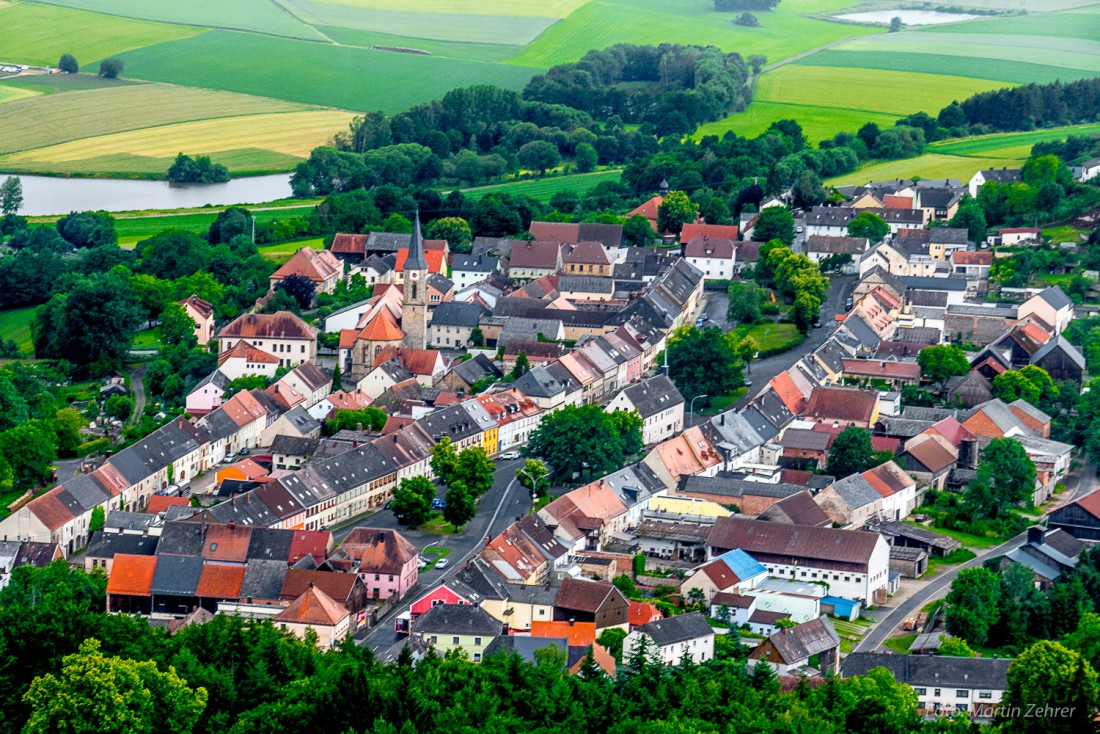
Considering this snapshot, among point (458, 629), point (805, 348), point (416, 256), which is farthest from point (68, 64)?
point (458, 629)

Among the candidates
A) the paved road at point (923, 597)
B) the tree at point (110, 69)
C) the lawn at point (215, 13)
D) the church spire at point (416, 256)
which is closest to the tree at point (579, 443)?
the paved road at point (923, 597)

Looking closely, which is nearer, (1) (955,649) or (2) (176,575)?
(1) (955,649)

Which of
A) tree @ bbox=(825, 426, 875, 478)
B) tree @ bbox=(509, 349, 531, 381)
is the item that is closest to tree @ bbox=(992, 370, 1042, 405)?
tree @ bbox=(825, 426, 875, 478)

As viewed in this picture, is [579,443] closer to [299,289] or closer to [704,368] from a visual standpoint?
[704,368]

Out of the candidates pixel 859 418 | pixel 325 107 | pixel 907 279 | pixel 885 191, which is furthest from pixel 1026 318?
pixel 325 107

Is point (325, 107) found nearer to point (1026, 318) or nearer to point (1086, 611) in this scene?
point (1026, 318)

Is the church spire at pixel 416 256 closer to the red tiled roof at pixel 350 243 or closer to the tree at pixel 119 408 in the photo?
the red tiled roof at pixel 350 243
